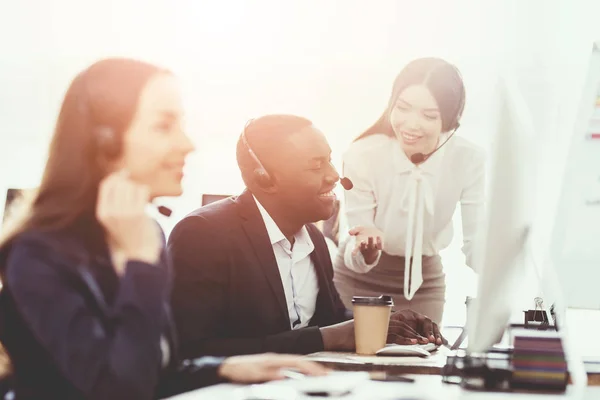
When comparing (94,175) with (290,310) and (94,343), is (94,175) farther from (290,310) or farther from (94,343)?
(290,310)

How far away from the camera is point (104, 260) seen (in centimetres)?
131

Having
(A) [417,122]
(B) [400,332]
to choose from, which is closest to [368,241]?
(B) [400,332]

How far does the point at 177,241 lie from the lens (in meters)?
1.59

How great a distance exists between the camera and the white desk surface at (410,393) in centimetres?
108

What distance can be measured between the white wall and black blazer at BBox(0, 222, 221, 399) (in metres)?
0.53

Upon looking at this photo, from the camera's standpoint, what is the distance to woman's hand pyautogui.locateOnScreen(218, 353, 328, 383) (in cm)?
138

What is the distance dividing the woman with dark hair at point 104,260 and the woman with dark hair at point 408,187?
0.55 meters

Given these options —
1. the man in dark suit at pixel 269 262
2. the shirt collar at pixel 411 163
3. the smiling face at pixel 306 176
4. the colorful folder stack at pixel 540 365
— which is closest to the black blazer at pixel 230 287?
the man in dark suit at pixel 269 262

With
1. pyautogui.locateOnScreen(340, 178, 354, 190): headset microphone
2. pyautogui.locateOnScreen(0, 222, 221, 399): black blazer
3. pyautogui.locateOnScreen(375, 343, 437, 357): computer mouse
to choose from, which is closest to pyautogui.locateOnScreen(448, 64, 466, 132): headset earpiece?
pyautogui.locateOnScreen(340, 178, 354, 190): headset microphone

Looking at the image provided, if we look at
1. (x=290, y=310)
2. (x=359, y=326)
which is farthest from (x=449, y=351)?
(x=290, y=310)

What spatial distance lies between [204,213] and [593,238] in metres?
1.15

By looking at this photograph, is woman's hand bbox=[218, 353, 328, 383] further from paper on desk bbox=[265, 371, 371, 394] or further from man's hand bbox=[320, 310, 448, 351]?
man's hand bbox=[320, 310, 448, 351]

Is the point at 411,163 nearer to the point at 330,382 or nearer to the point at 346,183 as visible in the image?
the point at 346,183

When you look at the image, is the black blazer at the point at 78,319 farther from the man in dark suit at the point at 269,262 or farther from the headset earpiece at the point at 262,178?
the headset earpiece at the point at 262,178
